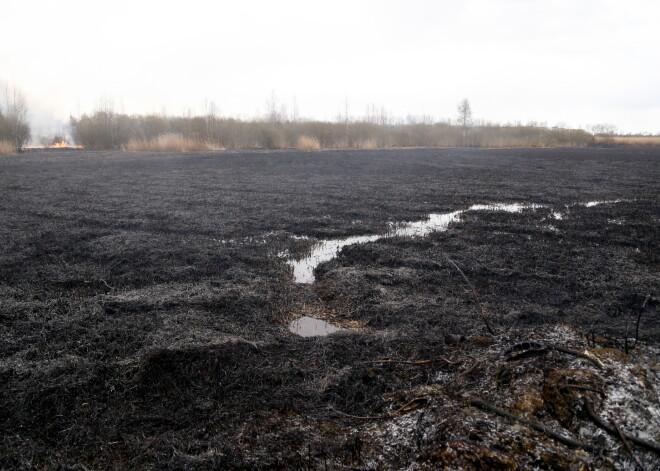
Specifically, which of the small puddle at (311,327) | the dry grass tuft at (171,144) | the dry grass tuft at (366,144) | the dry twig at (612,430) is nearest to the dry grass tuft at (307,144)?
the dry grass tuft at (366,144)

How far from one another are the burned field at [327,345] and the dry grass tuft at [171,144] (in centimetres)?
2150

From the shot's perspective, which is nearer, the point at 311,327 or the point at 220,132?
the point at 311,327

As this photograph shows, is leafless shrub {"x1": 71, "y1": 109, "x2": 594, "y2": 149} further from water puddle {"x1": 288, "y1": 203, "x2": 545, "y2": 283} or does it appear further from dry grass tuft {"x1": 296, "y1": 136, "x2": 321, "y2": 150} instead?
water puddle {"x1": 288, "y1": 203, "x2": 545, "y2": 283}

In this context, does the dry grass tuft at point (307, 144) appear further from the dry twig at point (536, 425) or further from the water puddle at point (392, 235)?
the dry twig at point (536, 425)

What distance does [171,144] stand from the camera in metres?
29.8

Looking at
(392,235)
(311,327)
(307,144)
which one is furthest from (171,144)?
(311,327)

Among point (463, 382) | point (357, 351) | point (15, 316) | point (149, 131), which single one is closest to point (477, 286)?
point (357, 351)

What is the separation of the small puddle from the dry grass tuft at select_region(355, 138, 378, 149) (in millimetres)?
32568

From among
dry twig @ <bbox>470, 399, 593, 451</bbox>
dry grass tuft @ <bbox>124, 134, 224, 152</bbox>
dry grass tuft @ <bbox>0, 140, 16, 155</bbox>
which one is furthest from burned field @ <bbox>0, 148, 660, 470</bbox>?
dry grass tuft @ <bbox>0, 140, 16, 155</bbox>

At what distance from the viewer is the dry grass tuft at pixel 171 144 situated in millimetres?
29672

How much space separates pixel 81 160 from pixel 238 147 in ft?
40.8

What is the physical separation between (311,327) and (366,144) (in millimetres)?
33127

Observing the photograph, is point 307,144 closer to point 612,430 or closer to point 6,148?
point 6,148

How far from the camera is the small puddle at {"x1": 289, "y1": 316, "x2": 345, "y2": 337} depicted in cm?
420
